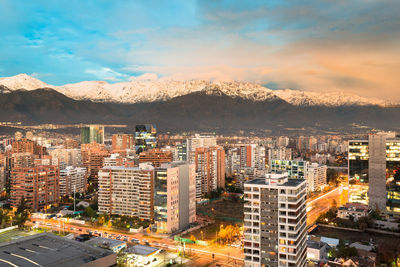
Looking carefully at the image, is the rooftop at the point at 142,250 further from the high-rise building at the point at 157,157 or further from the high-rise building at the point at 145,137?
the high-rise building at the point at 145,137

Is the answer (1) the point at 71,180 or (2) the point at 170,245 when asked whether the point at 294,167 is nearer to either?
(2) the point at 170,245

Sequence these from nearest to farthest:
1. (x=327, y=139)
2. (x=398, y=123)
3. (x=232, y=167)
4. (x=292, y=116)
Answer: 1. (x=232, y=167)
2. (x=398, y=123)
3. (x=327, y=139)
4. (x=292, y=116)

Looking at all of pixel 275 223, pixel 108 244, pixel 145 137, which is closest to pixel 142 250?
pixel 108 244

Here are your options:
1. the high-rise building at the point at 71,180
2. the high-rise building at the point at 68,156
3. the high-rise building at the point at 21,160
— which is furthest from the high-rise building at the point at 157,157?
the high-rise building at the point at 68,156

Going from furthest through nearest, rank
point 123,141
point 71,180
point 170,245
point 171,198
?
point 123,141 → point 71,180 → point 171,198 → point 170,245

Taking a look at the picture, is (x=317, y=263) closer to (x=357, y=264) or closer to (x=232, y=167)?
(x=357, y=264)

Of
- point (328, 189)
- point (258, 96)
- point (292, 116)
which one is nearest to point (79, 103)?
point (258, 96)

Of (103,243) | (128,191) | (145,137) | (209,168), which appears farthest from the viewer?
(145,137)
